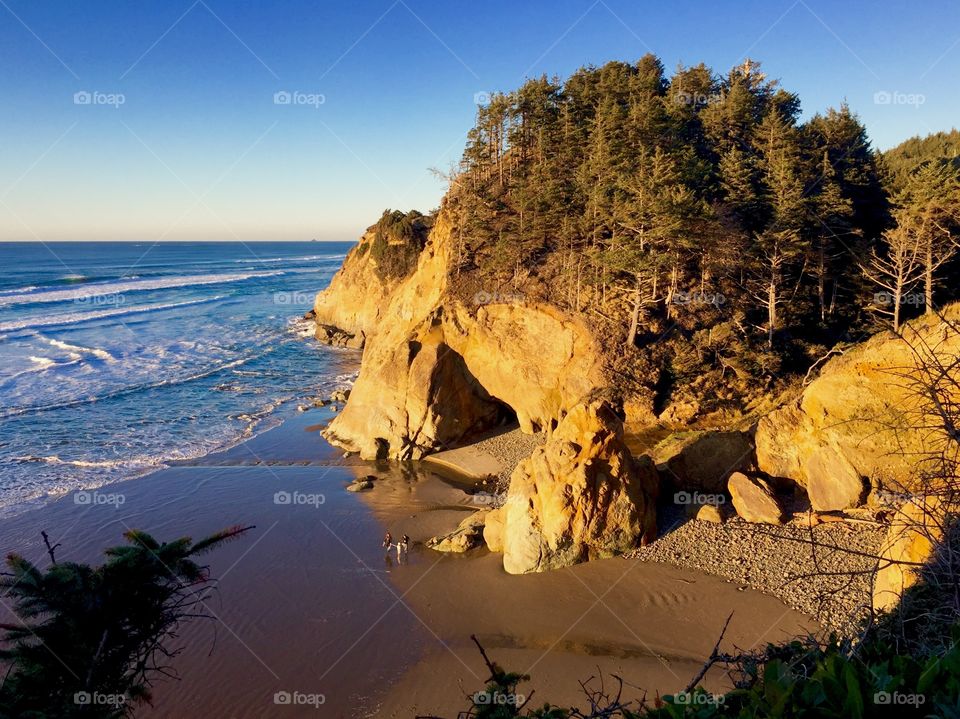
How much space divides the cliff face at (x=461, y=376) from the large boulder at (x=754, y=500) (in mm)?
7839

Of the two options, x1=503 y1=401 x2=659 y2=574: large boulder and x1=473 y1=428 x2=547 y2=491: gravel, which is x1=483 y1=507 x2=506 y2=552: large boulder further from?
x1=473 y1=428 x2=547 y2=491: gravel

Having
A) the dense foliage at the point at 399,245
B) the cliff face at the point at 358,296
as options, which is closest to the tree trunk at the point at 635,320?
the dense foliage at the point at 399,245

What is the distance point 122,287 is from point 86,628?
90.1m

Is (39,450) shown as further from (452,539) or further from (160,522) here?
(452,539)

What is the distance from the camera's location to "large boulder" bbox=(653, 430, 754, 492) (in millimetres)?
18594

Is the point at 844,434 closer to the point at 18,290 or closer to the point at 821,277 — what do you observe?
the point at 821,277

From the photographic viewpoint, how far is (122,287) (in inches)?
3194

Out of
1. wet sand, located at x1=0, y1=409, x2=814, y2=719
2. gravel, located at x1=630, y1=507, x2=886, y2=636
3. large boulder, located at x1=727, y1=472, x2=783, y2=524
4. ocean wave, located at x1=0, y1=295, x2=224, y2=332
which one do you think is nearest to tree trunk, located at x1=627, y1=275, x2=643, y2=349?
large boulder, located at x1=727, y1=472, x2=783, y2=524

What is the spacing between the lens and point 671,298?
86.4 feet

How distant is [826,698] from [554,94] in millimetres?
38213

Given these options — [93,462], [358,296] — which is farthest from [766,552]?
[358,296]

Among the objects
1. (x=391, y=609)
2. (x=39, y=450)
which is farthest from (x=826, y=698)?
(x=39, y=450)

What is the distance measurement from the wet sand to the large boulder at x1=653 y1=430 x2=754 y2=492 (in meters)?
3.95

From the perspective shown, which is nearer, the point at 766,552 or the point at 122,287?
the point at 766,552
